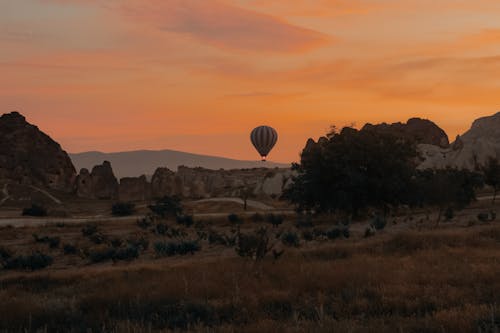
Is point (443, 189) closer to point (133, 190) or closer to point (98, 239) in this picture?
point (98, 239)

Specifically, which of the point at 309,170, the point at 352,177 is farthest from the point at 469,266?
the point at 309,170

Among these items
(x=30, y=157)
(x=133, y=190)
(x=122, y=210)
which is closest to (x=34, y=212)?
(x=122, y=210)

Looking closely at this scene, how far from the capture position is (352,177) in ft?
135

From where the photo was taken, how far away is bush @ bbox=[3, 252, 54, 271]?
2272cm

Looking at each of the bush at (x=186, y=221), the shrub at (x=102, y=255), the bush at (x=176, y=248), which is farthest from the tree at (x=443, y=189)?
the shrub at (x=102, y=255)

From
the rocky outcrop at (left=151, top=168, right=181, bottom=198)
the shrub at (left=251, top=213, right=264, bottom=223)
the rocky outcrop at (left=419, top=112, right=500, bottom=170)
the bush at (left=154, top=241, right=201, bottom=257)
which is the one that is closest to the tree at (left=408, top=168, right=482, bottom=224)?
the shrub at (left=251, top=213, right=264, bottom=223)

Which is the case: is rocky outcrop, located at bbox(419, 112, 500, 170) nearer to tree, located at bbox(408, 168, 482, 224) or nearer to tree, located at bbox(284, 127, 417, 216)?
tree, located at bbox(408, 168, 482, 224)

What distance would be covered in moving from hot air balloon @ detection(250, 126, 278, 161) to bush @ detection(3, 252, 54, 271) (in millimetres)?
79762

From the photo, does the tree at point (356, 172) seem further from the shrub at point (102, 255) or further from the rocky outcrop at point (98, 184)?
the rocky outcrop at point (98, 184)

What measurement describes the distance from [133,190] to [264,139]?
26.3m

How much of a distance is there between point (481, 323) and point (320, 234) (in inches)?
906

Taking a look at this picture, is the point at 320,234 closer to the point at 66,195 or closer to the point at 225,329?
the point at 225,329

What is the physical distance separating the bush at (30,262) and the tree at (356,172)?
24.3 m

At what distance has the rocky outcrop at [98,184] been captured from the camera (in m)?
91.7
